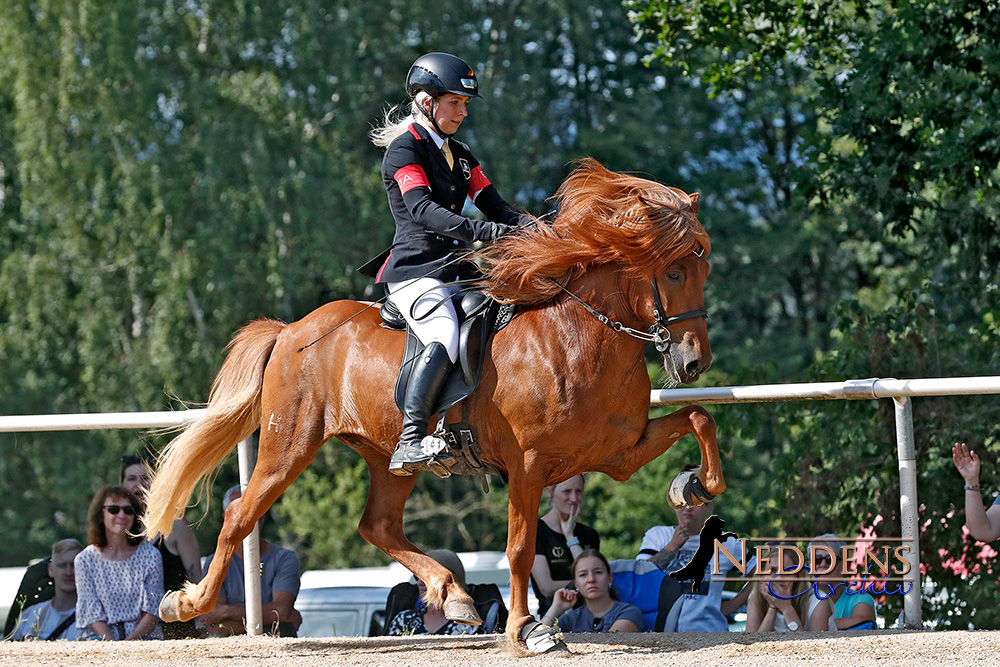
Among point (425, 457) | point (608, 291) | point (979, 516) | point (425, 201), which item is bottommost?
point (979, 516)

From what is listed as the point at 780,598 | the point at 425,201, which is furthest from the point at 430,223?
the point at 780,598

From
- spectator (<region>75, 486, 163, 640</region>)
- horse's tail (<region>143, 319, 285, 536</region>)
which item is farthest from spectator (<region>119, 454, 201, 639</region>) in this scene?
horse's tail (<region>143, 319, 285, 536</region>)

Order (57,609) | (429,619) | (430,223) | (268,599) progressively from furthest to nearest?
1. (57,609)
2. (429,619)
3. (268,599)
4. (430,223)

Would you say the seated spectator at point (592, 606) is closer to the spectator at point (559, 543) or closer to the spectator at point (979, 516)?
the spectator at point (559, 543)

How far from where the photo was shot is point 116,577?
596cm

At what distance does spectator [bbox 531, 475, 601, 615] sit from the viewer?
5.99 m

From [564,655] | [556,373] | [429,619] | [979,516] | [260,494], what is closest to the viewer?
[564,655]

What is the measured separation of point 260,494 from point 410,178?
1.69 metres

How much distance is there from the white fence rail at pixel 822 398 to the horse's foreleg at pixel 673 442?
61 centimetres

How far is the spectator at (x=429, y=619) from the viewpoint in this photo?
6.13 meters

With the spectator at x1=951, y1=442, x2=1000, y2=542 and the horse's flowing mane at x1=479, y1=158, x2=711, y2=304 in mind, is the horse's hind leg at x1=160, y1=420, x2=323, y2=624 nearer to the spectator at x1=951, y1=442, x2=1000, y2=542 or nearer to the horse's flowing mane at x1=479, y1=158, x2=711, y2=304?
the horse's flowing mane at x1=479, y1=158, x2=711, y2=304

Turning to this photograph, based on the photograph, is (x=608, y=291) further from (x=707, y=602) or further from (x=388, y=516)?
(x=707, y=602)

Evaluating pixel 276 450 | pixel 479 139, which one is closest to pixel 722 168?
pixel 479 139

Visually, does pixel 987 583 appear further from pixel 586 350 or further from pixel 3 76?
pixel 3 76
